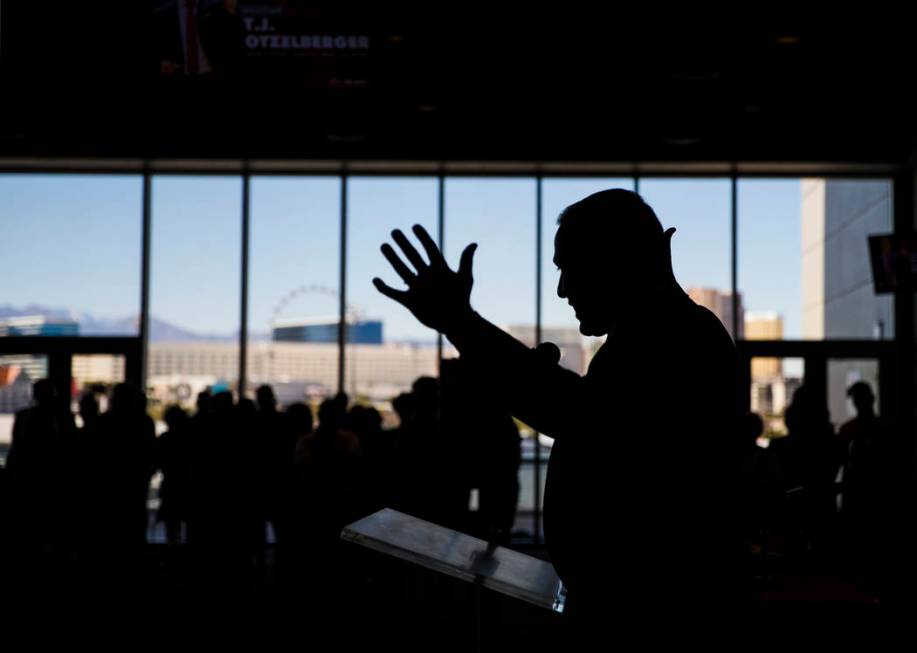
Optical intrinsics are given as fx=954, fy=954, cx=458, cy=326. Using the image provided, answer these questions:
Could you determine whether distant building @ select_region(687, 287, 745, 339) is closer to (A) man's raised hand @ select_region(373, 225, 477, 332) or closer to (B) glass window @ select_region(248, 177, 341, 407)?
(B) glass window @ select_region(248, 177, 341, 407)

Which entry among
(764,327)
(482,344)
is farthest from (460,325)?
(764,327)

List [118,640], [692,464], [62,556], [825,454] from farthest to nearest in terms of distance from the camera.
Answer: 1. [62,556]
2. [825,454]
3. [118,640]
4. [692,464]

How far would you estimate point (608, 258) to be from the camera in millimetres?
1279

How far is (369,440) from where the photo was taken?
23.7 ft

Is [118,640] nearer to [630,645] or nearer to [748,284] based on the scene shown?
[630,645]

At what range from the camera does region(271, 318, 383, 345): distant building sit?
9602 millimetres

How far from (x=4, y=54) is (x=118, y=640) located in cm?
487

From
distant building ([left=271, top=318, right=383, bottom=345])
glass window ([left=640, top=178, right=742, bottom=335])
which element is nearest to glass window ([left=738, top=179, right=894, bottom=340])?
glass window ([left=640, top=178, right=742, bottom=335])

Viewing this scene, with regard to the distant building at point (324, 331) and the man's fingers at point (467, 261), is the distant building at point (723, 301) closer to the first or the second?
the distant building at point (324, 331)

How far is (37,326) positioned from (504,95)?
5092mm

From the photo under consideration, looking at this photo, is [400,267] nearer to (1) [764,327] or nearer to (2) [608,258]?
(2) [608,258]

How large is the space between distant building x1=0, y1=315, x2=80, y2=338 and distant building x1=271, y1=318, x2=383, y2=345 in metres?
2.00

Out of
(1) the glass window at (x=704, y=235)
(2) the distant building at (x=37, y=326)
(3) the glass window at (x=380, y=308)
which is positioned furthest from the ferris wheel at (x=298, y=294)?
(1) the glass window at (x=704, y=235)

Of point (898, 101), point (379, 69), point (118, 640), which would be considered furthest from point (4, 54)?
point (898, 101)
